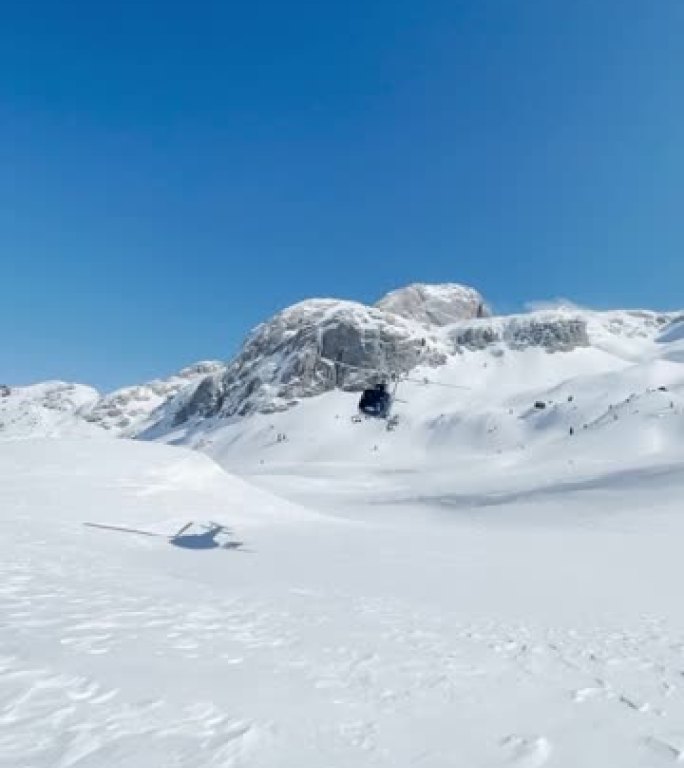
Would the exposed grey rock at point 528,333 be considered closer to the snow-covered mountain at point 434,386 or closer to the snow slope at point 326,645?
the snow-covered mountain at point 434,386

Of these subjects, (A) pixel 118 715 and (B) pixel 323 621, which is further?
(B) pixel 323 621

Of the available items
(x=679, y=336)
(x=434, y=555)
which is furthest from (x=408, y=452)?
(x=679, y=336)

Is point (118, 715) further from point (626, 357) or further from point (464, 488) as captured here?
point (626, 357)

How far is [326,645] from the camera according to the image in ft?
29.4

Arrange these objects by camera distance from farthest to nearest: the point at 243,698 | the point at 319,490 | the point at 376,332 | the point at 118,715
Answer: the point at 376,332 < the point at 319,490 < the point at 243,698 < the point at 118,715

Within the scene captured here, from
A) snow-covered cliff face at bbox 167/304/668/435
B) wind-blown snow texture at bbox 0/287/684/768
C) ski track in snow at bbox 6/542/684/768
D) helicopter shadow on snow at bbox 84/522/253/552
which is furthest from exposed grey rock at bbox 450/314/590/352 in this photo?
ski track in snow at bbox 6/542/684/768

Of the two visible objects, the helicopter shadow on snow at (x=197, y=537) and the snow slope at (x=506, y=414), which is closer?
the helicopter shadow on snow at (x=197, y=537)

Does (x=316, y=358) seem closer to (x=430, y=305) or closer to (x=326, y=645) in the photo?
(x=430, y=305)

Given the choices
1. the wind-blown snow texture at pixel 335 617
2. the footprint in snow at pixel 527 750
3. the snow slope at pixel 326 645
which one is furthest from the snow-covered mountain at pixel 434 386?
the footprint in snow at pixel 527 750

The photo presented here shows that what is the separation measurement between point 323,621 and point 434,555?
10.0m

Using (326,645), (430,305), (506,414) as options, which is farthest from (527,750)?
(430,305)

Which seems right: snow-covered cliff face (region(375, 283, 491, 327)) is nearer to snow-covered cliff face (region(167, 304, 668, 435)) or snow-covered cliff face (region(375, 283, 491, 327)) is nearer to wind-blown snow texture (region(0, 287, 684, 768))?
snow-covered cliff face (region(167, 304, 668, 435))

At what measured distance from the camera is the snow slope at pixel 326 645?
558 centimetres

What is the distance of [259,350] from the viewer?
15162cm
